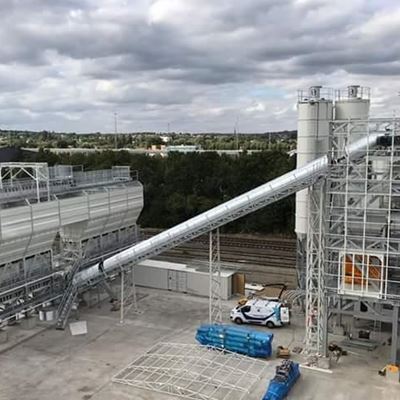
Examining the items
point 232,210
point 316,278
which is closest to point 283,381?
point 316,278

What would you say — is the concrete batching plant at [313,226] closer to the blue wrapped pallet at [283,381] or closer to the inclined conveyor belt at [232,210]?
the inclined conveyor belt at [232,210]

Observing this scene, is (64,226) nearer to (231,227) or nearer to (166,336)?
(166,336)

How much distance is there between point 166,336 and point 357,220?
37.0ft

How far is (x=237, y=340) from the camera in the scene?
23.9m

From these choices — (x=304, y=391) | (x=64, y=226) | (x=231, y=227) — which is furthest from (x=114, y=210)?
(x=231, y=227)

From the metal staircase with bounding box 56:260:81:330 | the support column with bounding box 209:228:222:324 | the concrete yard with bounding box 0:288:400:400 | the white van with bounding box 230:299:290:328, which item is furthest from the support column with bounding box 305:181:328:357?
the metal staircase with bounding box 56:260:81:330

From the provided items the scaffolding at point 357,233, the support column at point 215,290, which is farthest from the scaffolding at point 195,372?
the scaffolding at point 357,233

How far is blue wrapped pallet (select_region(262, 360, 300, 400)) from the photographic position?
19281 millimetres

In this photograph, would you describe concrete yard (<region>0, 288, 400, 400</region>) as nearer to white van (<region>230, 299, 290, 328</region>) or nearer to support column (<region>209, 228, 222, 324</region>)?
white van (<region>230, 299, 290, 328</region>)

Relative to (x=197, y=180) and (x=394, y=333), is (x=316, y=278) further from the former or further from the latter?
(x=197, y=180)

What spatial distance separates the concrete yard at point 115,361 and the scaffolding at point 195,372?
46 cm

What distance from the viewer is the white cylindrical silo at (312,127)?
28.0 metres

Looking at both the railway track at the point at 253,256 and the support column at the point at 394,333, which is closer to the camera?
the support column at the point at 394,333

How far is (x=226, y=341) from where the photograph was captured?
79.0 ft
